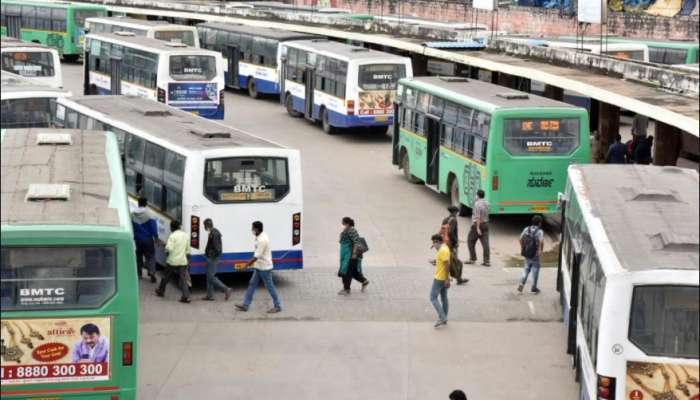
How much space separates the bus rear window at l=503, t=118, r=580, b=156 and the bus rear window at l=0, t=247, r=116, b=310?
1325 cm

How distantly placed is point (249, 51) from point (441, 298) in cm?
2984

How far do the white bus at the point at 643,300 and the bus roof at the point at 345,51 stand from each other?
2239 centimetres

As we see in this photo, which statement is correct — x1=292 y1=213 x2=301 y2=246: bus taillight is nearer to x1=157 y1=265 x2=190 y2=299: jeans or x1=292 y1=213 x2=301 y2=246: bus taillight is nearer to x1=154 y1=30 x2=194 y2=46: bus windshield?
x1=157 y1=265 x2=190 y2=299: jeans

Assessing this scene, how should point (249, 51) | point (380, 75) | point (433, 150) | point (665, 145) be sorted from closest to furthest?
point (665, 145) → point (433, 150) → point (380, 75) → point (249, 51)

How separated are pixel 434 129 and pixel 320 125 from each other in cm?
1265

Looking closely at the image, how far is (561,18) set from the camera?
51.9 meters

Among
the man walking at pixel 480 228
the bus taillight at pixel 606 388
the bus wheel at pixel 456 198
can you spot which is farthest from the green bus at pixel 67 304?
the bus wheel at pixel 456 198

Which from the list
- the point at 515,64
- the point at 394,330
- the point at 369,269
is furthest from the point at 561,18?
the point at 394,330

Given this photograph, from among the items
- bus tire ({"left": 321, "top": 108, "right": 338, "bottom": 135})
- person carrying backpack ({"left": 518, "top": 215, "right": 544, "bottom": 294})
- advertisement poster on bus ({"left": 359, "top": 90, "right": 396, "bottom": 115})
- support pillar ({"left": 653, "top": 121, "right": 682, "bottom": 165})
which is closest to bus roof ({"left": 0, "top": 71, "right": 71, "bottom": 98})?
advertisement poster on bus ({"left": 359, "top": 90, "right": 396, "bottom": 115})

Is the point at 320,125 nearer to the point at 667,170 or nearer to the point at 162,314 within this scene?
the point at 162,314

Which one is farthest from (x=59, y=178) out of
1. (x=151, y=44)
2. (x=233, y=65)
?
(x=233, y=65)

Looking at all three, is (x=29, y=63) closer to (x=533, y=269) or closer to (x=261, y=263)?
(x=261, y=263)

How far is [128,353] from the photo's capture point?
14.0 meters

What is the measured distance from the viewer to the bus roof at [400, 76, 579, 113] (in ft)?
86.2
